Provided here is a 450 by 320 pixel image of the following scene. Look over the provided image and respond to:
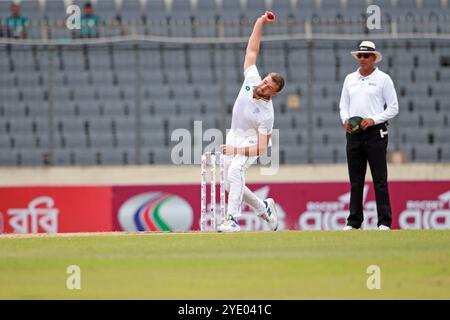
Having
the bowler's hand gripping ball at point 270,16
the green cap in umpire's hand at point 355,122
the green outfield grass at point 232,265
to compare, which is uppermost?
the bowler's hand gripping ball at point 270,16

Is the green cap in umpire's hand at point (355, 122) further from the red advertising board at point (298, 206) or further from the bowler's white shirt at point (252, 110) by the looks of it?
the red advertising board at point (298, 206)

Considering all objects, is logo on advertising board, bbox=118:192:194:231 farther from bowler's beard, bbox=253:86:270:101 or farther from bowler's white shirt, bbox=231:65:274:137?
bowler's beard, bbox=253:86:270:101

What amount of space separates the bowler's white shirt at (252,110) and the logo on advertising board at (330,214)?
6.43 m

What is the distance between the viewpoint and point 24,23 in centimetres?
2175

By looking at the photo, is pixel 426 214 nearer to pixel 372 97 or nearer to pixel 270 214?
pixel 270 214

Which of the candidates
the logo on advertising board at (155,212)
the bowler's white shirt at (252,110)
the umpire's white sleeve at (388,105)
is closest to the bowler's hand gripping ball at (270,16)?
the bowler's white shirt at (252,110)

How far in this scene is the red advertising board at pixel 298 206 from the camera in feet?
65.0

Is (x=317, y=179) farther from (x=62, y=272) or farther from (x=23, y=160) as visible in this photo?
(x=62, y=272)

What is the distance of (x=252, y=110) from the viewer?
13.4 m

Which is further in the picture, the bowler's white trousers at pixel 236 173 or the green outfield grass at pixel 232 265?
the bowler's white trousers at pixel 236 173

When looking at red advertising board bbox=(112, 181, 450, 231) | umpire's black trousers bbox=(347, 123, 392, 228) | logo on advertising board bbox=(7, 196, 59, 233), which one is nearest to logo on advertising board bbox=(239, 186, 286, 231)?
red advertising board bbox=(112, 181, 450, 231)

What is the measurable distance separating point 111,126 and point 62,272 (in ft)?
36.7

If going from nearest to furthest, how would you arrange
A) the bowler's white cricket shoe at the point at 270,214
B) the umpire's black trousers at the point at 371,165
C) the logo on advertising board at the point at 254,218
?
the umpire's black trousers at the point at 371,165 → the bowler's white cricket shoe at the point at 270,214 → the logo on advertising board at the point at 254,218
